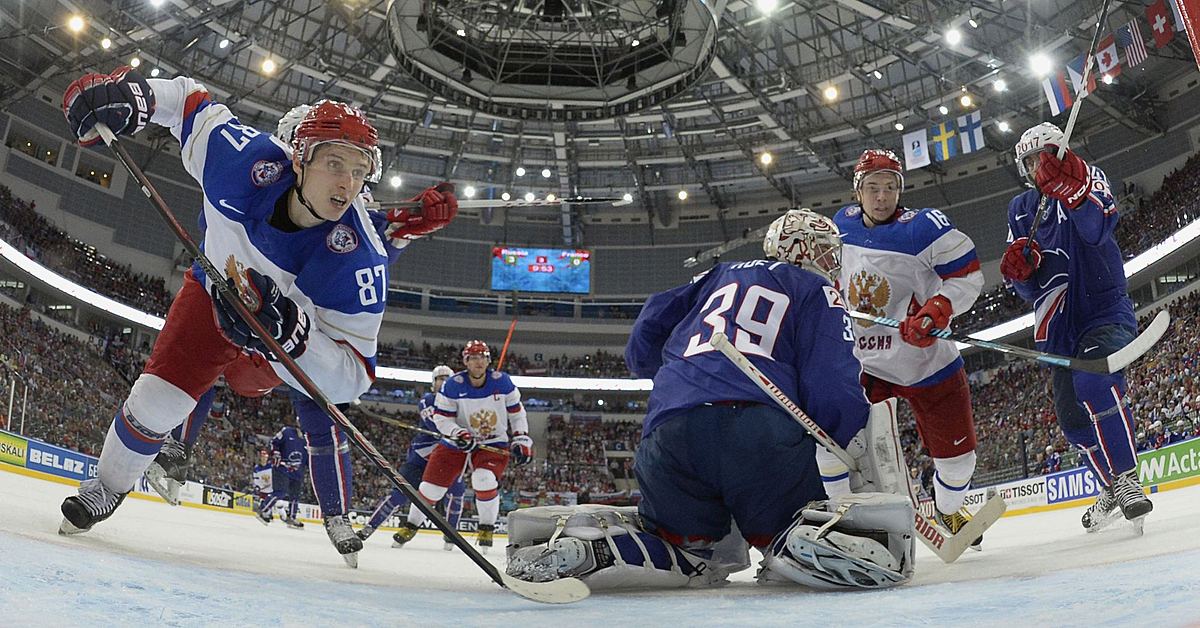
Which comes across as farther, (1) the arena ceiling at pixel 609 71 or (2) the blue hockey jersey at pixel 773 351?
(1) the arena ceiling at pixel 609 71

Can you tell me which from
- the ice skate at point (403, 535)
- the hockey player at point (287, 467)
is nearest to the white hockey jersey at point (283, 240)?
the ice skate at point (403, 535)

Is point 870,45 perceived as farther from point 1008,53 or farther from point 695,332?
point 695,332

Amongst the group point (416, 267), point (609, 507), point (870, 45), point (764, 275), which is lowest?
point (609, 507)

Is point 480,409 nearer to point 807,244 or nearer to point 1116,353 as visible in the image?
point 807,244

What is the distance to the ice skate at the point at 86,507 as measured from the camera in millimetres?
2834

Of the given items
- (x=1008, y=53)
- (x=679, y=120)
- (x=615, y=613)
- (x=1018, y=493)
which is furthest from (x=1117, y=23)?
(x=615, y=613)

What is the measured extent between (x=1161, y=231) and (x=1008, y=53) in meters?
5.08

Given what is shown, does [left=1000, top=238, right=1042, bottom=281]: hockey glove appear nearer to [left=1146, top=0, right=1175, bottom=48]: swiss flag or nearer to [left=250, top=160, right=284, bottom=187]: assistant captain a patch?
[left=250, top=160, right=284, bottom=187]: assistant captain a patch

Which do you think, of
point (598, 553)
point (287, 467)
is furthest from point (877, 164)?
point (287, 467)

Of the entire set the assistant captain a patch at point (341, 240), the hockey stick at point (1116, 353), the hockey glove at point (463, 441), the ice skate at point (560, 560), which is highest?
the assistant captain a patch at point (341, 240)

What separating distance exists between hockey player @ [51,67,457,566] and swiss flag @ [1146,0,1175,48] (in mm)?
17515

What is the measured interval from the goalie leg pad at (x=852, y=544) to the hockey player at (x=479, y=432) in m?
5.30

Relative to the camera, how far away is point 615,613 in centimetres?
179

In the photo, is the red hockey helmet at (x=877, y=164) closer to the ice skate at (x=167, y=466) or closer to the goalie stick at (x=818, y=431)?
the goalie stick at (x=818, y=431)
